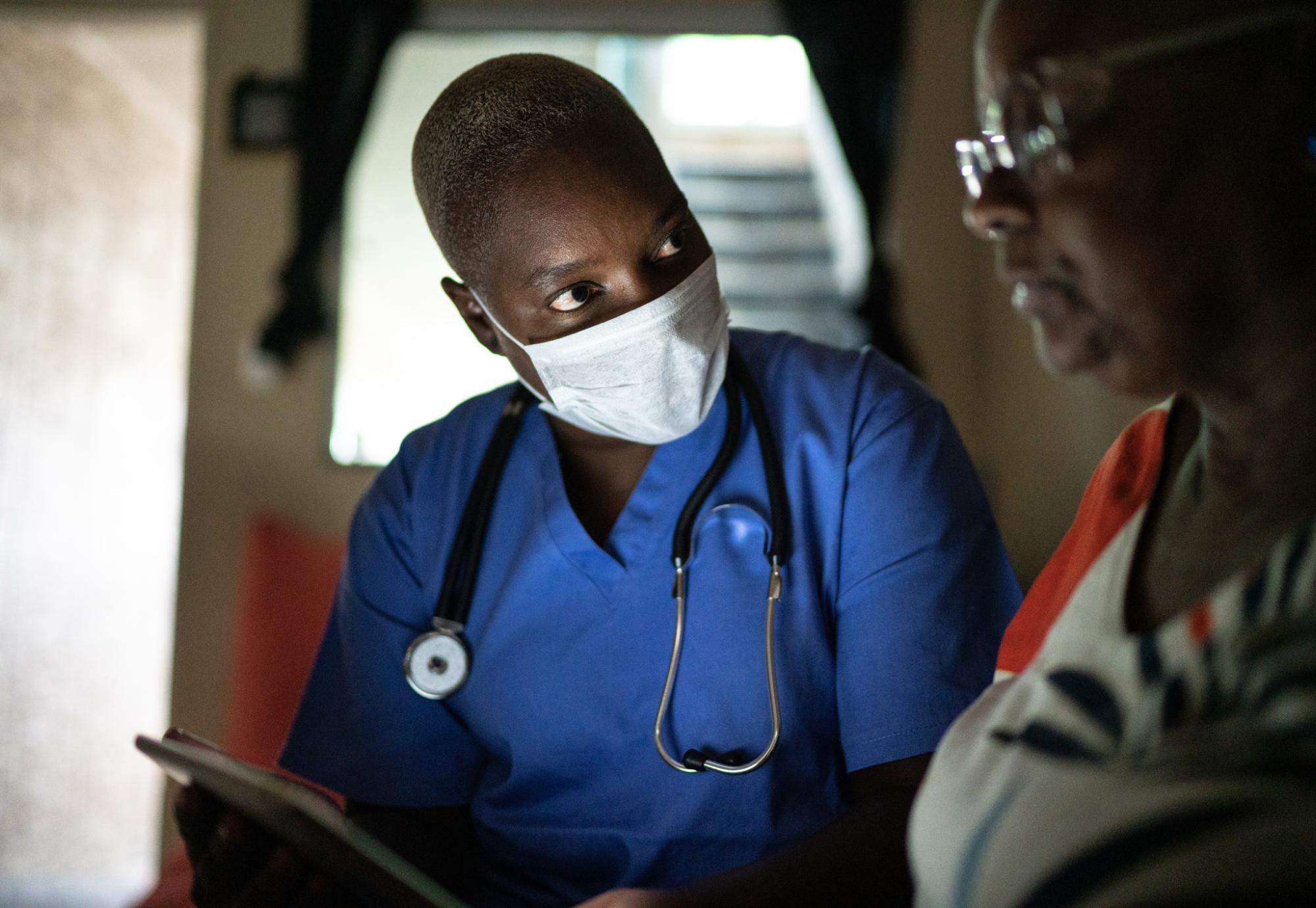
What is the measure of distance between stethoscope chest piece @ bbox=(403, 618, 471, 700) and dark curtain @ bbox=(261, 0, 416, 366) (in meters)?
1.91

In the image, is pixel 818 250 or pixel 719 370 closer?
pixel 719 370

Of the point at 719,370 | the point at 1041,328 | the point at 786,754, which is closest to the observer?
the point at 1041,328

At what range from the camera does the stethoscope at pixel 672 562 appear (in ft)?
3.08

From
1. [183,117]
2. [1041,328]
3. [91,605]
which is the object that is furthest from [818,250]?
[1041,328]

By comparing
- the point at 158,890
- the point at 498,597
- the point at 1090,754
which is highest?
the point at 1090,754

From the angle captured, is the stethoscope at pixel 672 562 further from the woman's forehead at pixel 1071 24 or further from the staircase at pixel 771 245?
the staircase at pixel 771 245

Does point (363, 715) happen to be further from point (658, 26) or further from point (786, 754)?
point (658, 26)

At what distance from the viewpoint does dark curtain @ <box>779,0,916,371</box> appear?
2.70 metres

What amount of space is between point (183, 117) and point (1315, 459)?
13.2ft

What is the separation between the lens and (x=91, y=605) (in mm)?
3127

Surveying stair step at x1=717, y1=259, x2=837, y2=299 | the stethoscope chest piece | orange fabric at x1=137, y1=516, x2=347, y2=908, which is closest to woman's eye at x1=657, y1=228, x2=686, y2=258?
the stethoscope chest piece

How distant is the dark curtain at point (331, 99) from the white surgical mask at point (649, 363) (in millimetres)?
1883

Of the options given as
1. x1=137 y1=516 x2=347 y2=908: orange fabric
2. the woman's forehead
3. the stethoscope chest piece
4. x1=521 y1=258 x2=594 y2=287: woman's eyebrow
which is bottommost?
x1=137 y1=516 x2=347 y2=908: orange fabric

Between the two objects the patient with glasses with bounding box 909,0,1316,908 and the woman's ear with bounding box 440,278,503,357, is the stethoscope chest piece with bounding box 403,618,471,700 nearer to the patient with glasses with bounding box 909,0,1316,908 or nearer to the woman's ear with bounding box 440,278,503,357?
the woman's ear with bounding box 440,278,503,357
